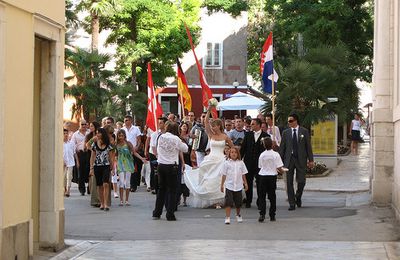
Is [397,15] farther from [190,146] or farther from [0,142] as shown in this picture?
[0,142]

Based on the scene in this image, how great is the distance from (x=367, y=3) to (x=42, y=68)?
1170 inches

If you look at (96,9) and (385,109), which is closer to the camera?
(385,109)

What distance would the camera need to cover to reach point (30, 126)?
10.7 meters

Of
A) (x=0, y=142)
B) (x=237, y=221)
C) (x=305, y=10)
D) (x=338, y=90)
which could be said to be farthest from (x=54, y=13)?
→ (x=305, y=10)

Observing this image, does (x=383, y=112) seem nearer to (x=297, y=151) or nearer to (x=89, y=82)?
(x=297, y=151)

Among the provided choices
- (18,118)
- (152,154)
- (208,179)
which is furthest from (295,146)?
(18,118)

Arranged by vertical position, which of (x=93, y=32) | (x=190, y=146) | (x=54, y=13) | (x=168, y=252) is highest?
(x=93, y=32)

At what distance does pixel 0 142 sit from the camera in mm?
9570

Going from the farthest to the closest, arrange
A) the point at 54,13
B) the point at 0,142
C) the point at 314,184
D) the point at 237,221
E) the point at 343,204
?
the point at 314,184 < the point at 343,204 < the point at 237,221 < the point at 54,13 < the point at 0,142

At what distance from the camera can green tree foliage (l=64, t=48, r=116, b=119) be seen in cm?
3697

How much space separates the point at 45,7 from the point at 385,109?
880 cm

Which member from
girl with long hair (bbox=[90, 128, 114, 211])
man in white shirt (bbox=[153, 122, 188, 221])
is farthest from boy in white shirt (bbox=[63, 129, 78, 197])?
man in white shirt (bbox=[153, 122, 188, 221])

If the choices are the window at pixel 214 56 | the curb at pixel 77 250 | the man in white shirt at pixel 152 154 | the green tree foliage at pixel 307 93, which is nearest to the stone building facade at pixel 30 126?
the curb at pixel 77 250

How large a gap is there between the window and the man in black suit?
3626 centimetres
